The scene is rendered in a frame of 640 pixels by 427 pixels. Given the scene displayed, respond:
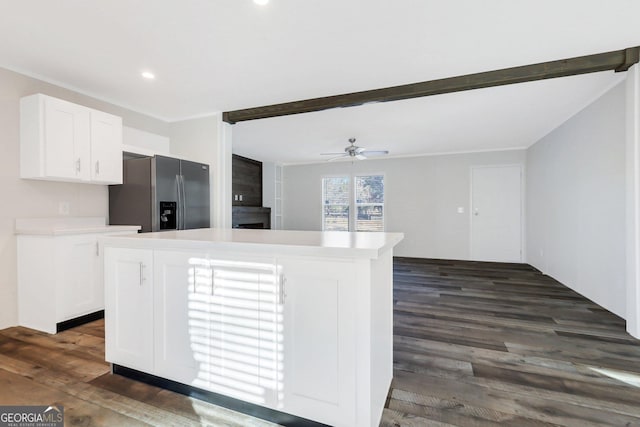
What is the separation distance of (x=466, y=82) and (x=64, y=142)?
397 cm

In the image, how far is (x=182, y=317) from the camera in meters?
1.62

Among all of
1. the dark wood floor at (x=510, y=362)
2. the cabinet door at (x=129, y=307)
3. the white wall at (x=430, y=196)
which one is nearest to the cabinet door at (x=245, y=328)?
the cabinet door at (x=129, y=307)

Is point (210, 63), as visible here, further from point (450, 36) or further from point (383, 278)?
point (383, 278)

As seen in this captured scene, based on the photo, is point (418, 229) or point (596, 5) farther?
point (418, 229)

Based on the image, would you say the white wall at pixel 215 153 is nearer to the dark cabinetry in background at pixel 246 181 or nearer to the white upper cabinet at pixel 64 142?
the white upper cabinet at pixel 64 142

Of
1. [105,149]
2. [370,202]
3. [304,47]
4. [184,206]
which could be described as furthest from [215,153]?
[370,202]

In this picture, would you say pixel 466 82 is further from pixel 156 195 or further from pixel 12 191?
pixel 12 191

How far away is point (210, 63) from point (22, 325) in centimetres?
303

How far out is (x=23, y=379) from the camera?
73.4 inches

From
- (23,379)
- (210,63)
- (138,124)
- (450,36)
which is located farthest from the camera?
(138,124)

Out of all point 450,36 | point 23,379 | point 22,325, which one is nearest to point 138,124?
point 22,325

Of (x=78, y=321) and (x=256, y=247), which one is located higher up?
(x=256, y=247)

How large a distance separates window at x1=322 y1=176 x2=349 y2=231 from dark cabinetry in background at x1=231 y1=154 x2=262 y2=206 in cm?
165

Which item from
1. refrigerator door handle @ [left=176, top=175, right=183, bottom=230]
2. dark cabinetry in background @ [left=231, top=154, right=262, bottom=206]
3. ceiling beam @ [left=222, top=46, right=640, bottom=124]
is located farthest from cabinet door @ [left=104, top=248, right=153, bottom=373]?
dark cabinetry in background @ [left=231, top=154, right=262, bottom=206]
